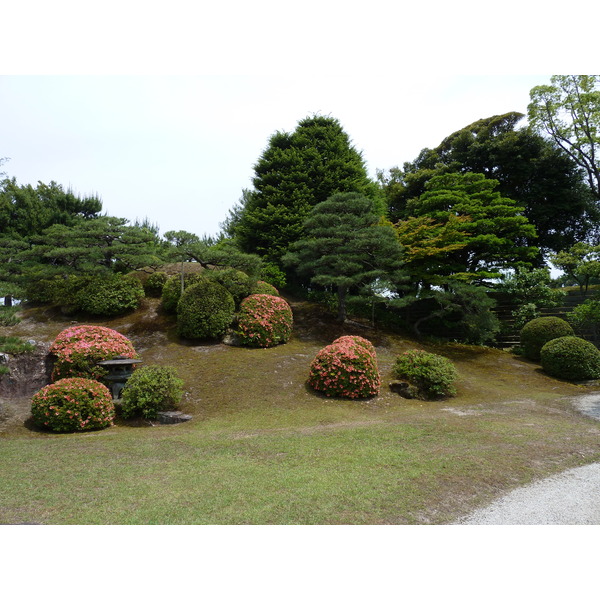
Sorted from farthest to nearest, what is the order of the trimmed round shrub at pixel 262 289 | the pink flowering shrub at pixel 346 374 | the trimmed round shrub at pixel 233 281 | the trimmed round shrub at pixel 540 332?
the trimmed round shrub at pixel 540 332 < the trimmed round shrub at pixel 262 289 < the trimmed round shrub at pixel 233 281 < the pink flowering shrub at pixel 346 374

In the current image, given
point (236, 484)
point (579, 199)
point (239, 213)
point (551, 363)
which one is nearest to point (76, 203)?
point (239, 213)

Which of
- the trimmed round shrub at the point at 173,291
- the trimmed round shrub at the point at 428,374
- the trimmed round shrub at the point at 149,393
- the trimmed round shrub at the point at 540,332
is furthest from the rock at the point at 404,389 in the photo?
the trimmed round shrub at the point at 173,291

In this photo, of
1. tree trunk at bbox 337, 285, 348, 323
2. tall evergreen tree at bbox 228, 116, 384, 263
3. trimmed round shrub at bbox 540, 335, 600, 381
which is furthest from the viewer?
tall evergreen tree at bbox 228, 116, 384, 263

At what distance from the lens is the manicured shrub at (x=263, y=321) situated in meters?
10.5

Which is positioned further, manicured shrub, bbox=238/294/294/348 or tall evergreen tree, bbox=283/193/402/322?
tall evergreen tree, bbox=283/193/402/322

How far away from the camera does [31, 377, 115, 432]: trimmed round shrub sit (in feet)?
21.6

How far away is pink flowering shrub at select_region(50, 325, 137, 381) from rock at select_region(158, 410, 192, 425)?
6.61 feet

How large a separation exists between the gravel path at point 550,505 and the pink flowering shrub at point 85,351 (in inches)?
296

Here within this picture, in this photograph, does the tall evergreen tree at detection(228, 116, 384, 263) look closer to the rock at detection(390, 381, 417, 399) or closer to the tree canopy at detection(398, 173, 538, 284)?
the tree canopy at detection(398, 173, 538, 284)

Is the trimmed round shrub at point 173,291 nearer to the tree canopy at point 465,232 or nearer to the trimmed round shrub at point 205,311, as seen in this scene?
the trimmed round shrub at point 205,311

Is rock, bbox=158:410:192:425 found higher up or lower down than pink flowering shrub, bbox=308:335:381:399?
lower down

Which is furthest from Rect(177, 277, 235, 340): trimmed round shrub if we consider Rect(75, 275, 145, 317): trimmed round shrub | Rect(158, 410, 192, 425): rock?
Rect(158, 410, 192, 425): rock

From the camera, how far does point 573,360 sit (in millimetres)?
10469

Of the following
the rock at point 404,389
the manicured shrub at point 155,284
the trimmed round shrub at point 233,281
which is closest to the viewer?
the rock at point 404,389
